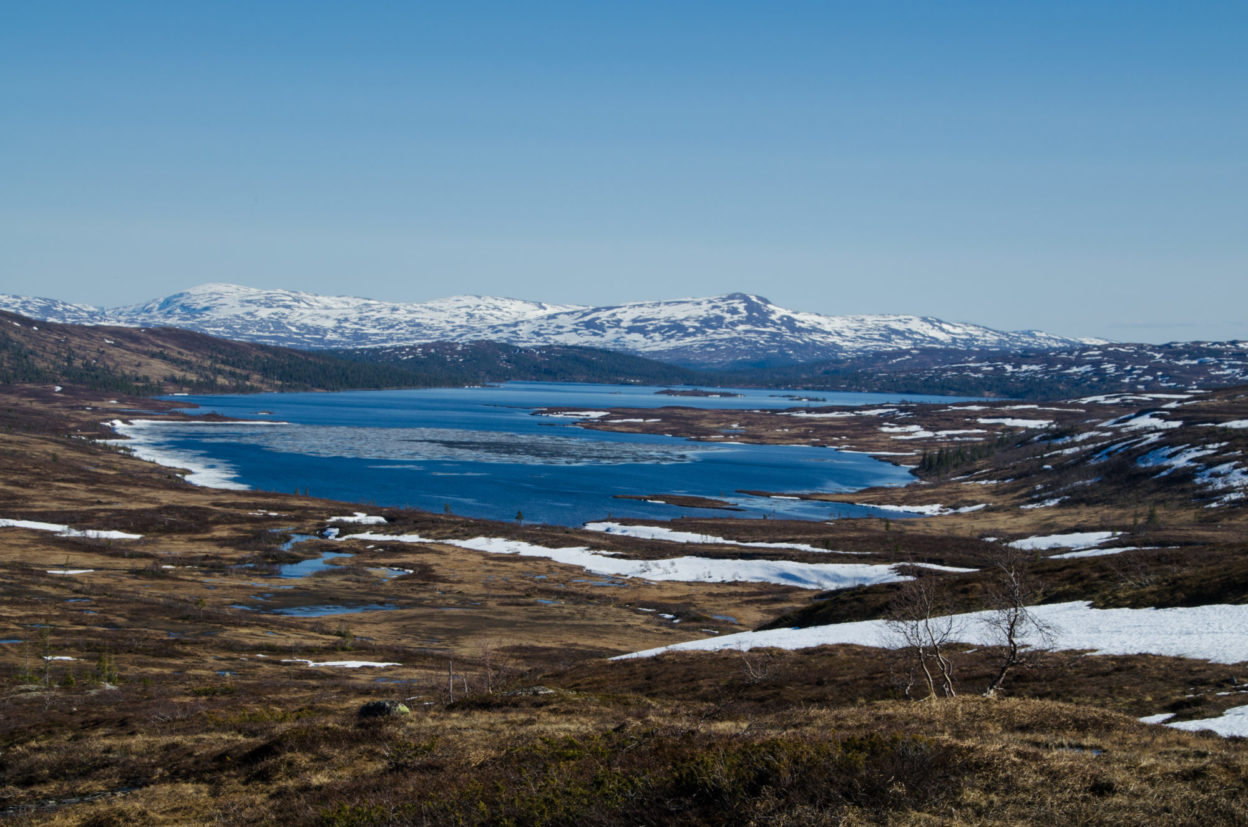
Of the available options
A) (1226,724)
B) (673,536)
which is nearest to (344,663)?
(1226,724)

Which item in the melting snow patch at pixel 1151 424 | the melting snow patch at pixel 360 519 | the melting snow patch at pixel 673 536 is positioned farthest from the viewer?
the melting snow patch at pixel 1151 424

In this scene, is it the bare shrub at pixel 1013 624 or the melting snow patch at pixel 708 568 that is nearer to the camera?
the bare shrub at pixel 1013 624

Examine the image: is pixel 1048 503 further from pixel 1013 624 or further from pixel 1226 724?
pixel 1226 724

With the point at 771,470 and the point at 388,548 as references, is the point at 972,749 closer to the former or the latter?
the point at 388,548

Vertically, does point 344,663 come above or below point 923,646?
below

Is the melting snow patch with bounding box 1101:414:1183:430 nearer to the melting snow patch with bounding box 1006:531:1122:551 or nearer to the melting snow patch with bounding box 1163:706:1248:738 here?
the melting snow patch with bounding box 1006:531:1122:551

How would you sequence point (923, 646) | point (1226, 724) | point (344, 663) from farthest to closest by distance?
1. point (344, 663)
2. point (923, 646)
3. point (1226, 724)

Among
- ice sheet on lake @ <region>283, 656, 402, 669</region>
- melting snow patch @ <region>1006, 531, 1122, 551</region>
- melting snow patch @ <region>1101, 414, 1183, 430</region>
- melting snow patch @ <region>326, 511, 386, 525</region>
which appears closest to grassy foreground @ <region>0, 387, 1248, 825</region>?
ice sheet on lake @ <region>283, 656, 402, 669</region>

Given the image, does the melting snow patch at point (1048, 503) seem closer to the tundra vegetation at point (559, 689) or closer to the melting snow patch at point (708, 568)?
the tundra vegetation at point (559, 689)

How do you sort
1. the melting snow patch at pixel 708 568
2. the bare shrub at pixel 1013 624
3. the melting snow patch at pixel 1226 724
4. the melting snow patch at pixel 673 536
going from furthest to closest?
the melting snow patch at pixel 673 536, the melting snow patch at pixel 708 568, the bare shrub at pixel 1013 624, the melting snow patch at pixel 1226 724

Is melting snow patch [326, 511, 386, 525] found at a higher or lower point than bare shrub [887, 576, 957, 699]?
lower

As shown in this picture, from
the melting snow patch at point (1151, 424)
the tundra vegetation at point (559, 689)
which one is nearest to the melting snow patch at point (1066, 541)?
the tundra vegetation at point (559, 689)

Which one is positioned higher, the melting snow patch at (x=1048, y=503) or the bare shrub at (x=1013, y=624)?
the bare shrub at (x=1013, y=624)

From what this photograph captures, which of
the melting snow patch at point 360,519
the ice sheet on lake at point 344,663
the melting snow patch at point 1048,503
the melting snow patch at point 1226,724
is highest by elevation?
the melting snow patch at point 1226,724
